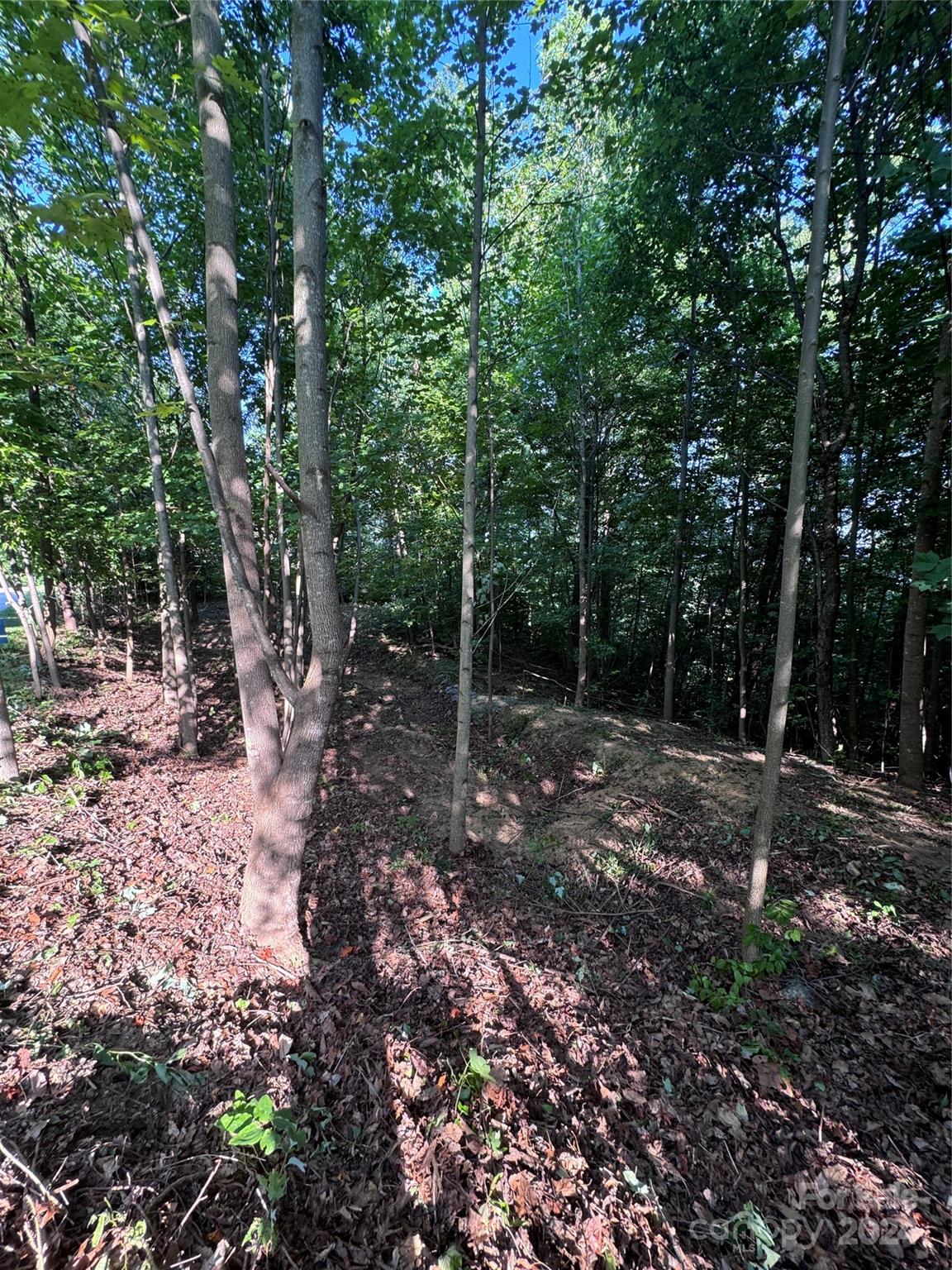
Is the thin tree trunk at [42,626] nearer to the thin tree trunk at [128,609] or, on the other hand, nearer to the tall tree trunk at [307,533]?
the thin tree trunk at [128,609]

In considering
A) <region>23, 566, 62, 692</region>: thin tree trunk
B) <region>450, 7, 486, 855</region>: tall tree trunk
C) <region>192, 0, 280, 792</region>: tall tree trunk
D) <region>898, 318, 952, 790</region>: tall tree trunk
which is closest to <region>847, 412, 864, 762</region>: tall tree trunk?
<region>898, 318, 952, 790</region>: tall tree trunk

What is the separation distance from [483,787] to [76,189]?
35.0 ft

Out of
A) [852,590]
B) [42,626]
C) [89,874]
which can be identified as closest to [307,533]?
[89,874]

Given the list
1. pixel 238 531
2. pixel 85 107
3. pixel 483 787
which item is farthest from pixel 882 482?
pixel 85 107

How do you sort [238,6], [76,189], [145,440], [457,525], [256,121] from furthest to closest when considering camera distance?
1. [457,525]
2. [145,440]
3. [76,189]
4. [256,121]
5. [238,6]

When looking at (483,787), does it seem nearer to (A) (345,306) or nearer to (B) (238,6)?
(A) (345,306)

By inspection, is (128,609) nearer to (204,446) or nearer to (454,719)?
(454,719)

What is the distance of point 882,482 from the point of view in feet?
32.4

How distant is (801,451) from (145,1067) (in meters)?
5.26

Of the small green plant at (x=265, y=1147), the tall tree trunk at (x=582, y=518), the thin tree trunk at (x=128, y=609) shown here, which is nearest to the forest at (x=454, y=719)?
the small green plant at (x=265, y=1147)

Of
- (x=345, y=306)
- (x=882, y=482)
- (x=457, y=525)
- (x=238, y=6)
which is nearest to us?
(x=238, y=6)

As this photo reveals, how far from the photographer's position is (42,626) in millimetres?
8883

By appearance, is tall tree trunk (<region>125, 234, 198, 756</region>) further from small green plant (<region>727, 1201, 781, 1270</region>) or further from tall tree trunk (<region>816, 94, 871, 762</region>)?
tall tree trunk (<region>816, 94, 871, 762</region>)

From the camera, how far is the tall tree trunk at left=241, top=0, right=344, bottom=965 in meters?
3.22
